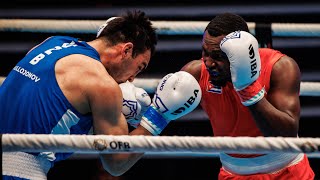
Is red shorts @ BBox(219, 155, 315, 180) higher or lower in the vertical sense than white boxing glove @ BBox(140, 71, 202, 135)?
lower

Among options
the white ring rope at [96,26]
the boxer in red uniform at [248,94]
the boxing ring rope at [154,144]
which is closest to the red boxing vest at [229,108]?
the boxer in red uniform at [248,94]

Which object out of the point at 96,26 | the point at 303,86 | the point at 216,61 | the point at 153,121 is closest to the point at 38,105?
the point at 153,121

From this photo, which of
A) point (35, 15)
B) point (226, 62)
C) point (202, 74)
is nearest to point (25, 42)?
point (35, 15)

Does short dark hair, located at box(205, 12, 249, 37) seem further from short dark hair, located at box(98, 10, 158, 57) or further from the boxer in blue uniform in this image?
the boxer in blue uniform

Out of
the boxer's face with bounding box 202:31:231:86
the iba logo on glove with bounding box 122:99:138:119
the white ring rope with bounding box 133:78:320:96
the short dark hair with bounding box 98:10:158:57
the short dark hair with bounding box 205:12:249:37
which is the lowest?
the white ring rope with bounding box 133:78:320:96

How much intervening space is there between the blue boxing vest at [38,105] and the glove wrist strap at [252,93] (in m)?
0.56

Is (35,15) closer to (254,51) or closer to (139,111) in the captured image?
(139,111)

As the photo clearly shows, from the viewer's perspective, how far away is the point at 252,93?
2.34m

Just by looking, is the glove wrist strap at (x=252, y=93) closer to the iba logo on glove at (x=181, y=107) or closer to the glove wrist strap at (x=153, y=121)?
the iba logo on glove at (x=181, y=107)

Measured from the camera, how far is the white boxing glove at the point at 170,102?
7.79 feet

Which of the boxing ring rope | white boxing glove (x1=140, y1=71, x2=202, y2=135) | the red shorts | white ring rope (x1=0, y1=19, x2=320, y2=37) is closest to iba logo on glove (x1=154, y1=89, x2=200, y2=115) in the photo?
white boxing glove (x1=140, y1=71, x2=202, y2=135)

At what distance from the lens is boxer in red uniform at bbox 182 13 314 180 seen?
92.3 inches

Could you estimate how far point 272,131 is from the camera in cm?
238

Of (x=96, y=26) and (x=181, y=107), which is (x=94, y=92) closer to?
(x=181, y=107)
